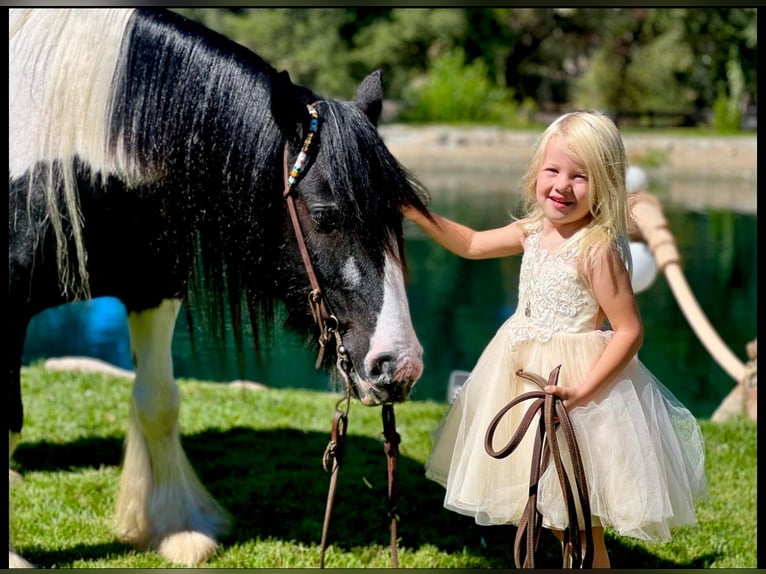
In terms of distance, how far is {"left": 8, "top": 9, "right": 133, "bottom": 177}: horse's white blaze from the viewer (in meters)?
2.28

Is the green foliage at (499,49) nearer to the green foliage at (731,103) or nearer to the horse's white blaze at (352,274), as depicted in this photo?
the green foliage at (731,103)

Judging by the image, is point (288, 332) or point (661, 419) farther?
point (288, 332)

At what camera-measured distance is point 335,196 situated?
2.10 metres

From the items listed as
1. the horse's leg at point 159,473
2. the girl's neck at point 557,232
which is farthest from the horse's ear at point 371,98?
the horse's leg at point 159,473

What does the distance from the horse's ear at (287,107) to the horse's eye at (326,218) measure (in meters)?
0.19

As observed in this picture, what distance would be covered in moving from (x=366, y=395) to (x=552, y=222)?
600 millimetres

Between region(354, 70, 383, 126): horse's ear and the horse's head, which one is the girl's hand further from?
region(354, 70, 383, 126): horse's ear

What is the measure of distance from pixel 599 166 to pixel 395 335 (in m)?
0.59

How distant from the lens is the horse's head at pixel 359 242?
2066 millimetres

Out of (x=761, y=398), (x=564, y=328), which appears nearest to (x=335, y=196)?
(x=564, y=328)

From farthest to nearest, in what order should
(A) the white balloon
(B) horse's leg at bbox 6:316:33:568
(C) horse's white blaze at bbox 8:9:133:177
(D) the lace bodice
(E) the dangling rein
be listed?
(A) the white balloon → (B) horse's leg at bbox 6:316:33:568 → (C) horse's white blaze at bbox 8:9:133:177 → (D) the lace bodice → (E) the dangling rein

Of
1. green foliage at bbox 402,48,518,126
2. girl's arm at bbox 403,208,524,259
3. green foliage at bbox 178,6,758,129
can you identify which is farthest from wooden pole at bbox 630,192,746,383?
green foliage at bbox 178,6,758,129

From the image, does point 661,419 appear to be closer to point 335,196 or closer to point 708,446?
point 335,196

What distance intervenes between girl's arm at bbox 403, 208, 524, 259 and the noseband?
1.11 feet
